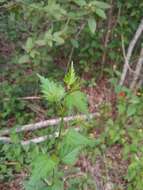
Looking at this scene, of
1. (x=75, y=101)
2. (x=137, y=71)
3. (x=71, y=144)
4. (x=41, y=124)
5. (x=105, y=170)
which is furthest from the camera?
(x=137, y=71)

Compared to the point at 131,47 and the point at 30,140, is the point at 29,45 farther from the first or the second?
the point at 131,47

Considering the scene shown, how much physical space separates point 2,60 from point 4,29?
0.35 metres

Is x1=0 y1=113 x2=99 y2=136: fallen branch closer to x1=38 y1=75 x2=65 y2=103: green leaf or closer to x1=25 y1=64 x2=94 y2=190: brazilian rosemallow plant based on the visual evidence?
x1=25 y1=64 x2=94 y2=190: brazilian rosemallow plant

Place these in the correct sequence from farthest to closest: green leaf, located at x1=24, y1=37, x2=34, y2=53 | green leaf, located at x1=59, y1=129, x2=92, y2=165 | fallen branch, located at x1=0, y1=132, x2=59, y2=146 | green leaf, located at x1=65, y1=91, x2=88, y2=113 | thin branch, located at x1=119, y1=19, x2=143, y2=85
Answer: thin branch, located at x1=119, y1=19, x2=143, y2=85, fallen branch, located at x1=0, y1=132, x2=59, y2=146, green leaf, located at x1=24, y1=37, x2=34, y2=53, green leaf, located at x1=59, y1=129, x2=92, y2=165, green leaf, located at x1=65, y1=91, x2=88, y2=113

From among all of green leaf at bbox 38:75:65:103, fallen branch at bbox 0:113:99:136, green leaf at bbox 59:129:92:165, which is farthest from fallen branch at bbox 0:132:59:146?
green leaf at bbox 38:75:65:103

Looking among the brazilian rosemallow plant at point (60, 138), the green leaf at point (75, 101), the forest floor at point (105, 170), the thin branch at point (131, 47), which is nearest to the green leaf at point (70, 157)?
the brazilian rosemallow plant at point (60, 138)

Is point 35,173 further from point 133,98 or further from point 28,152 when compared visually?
point 133,98

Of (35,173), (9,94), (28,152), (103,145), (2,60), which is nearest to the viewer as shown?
(35,173)

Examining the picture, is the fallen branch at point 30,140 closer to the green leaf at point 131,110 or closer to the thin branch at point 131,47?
the green leaf at point 131,110

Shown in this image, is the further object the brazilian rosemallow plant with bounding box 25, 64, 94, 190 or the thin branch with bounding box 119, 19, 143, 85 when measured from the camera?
the thin branch with bounding box 119, 19, 143, 85

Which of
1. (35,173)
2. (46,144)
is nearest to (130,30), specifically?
(46,144)

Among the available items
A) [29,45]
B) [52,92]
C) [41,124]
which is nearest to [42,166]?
[52,92]

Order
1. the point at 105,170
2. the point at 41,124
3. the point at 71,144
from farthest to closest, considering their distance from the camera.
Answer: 1. the point at 41,124
2. the point at 105,170
3. the point at 71,144

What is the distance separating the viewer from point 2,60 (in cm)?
398
